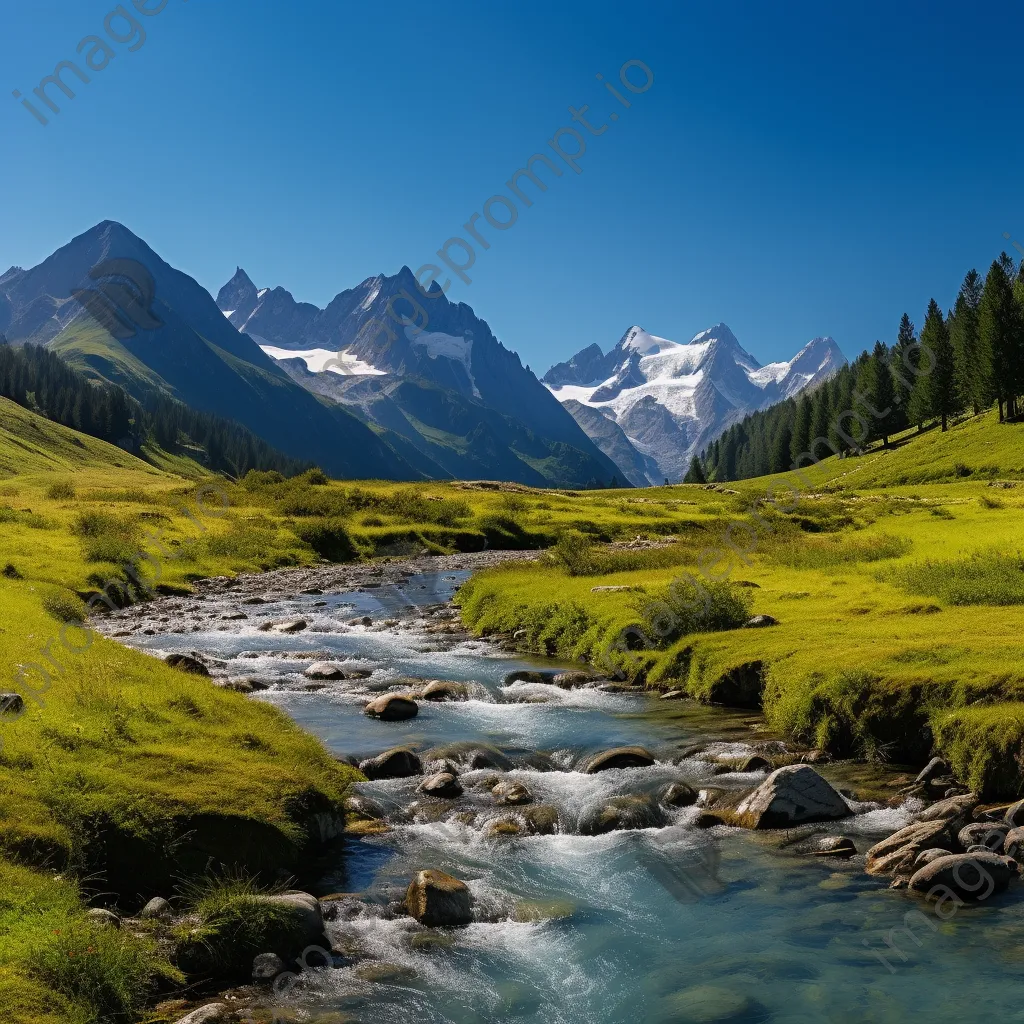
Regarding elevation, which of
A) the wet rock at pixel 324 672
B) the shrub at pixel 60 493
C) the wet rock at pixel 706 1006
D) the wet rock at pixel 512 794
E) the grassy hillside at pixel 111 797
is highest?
the shrub at pixel 60 493

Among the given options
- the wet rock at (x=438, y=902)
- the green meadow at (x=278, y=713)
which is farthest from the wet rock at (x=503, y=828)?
the green meadow at (x=278, y=713)

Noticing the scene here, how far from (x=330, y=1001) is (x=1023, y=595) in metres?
26.1

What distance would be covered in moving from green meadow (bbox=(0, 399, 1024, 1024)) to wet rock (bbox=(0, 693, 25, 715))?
316 mm

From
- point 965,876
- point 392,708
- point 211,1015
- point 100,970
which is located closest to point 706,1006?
point 965,876

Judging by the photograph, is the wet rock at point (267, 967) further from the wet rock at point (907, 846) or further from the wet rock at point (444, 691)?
the wet rock at point (444, 691)

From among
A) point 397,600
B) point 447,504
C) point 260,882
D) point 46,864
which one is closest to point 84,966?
point 46,864

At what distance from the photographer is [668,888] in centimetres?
1344

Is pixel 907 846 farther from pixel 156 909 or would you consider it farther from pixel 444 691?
pixel 444 691

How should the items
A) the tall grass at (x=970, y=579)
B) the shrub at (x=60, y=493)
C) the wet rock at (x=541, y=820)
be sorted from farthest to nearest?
the shrub at (x=60, y=493) < the tall grass at (x=970, y=579) < the wet rock at (x=541, y=820)

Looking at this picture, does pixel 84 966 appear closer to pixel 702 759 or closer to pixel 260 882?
pixel 260 882

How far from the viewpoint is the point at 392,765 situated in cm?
1842

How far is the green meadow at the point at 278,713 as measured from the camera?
36.3 feet

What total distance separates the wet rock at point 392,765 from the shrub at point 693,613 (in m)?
12.3

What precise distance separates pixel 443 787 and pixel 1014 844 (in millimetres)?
10506
